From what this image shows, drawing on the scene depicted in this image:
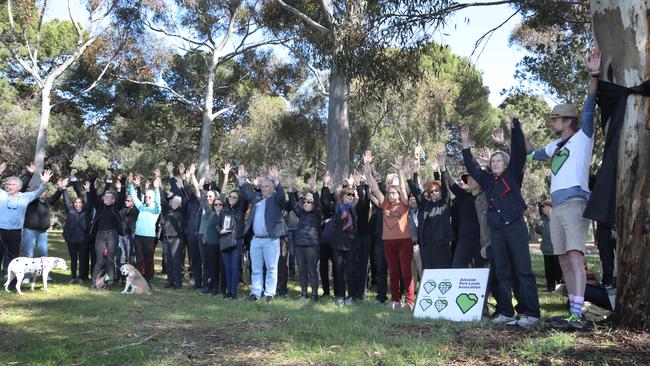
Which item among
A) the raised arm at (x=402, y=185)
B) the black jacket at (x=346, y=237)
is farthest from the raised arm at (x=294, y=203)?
the raised arm at (x=402, y=185)

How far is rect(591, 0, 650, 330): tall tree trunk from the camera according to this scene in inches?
170

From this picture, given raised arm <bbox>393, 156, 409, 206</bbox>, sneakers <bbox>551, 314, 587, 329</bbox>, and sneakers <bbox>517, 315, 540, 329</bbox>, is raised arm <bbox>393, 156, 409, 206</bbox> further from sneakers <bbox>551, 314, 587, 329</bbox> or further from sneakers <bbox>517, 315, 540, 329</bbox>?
sneakers <bbox>551, 314, 587, 329</bbox>

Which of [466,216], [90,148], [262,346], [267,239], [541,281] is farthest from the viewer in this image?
[90,148]

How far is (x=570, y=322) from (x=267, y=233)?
4.75 m

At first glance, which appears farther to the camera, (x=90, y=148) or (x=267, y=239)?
(x=90, y=148)

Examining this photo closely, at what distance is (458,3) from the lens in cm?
950

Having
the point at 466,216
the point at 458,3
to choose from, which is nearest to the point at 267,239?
the point at 466,216

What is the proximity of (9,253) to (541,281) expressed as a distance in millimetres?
10151

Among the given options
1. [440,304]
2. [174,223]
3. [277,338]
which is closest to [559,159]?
[440,304]

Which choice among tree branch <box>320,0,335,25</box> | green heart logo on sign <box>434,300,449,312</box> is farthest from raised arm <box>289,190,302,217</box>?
tree branch <box>320,0,335,25</box>

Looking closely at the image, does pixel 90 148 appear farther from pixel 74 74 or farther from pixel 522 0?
pixel 522 0

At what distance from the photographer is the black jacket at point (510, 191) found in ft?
18.1

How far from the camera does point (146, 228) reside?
33.7 feet

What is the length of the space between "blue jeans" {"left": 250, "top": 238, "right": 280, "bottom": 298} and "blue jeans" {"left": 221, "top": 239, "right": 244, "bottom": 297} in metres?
0.37
